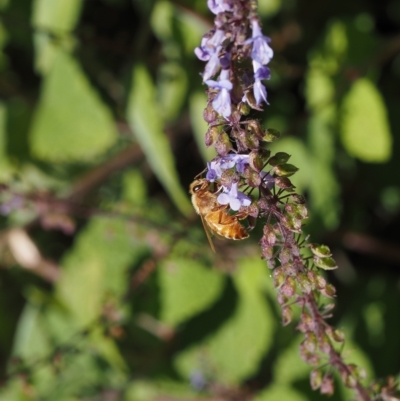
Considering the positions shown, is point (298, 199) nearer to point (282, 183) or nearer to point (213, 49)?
point (282, 183)

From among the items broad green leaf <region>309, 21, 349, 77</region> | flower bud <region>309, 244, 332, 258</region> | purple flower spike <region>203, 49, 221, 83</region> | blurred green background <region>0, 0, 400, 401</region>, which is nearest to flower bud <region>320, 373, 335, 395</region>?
flower bud <region>309, 244, 332, 258</region>

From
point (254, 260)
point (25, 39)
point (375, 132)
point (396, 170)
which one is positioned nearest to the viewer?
point (375, 132)

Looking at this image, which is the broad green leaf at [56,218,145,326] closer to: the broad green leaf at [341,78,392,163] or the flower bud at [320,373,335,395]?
the broad green leaf at [341,78,392,163]

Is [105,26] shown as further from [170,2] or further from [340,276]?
[340,276]

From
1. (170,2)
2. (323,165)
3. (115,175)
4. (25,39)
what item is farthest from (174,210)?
(25,39)

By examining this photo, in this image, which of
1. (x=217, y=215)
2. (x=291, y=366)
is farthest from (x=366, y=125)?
(x=217, y=215)

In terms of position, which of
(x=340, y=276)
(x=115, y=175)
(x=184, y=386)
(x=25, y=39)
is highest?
(x=25, y=39)

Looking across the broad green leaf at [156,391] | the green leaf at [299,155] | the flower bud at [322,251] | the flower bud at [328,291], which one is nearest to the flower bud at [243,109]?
the flower bud at [322,251]
